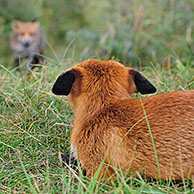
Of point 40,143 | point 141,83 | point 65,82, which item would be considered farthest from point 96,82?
point 40,143

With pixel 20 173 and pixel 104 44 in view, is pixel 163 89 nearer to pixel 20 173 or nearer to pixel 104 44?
pixel 20 173

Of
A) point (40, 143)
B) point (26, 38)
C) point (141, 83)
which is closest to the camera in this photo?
point (141, 83)

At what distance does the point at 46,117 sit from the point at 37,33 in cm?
754

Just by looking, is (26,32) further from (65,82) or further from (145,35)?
(65,82)

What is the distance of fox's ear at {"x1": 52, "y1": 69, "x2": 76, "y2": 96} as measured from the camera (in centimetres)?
299

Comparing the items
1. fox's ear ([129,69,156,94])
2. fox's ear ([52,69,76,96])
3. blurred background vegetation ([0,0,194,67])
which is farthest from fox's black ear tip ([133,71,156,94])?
blurred background vegetation ([0,0,194,67])

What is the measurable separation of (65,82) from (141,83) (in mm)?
703

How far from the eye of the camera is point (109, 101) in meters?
2.91

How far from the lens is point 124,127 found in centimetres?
275

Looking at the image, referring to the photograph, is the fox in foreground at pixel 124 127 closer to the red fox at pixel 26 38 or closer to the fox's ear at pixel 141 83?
the fox's ear at pixel 141 83

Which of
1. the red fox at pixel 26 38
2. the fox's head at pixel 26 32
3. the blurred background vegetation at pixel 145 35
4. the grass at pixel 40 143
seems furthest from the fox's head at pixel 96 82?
the fox's head at pixel 26 32

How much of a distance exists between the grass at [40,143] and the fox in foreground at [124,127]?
0.43ft

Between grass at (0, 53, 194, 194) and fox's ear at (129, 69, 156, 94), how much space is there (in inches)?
33.6

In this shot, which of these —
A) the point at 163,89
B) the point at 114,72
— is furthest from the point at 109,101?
the point at 163,89
